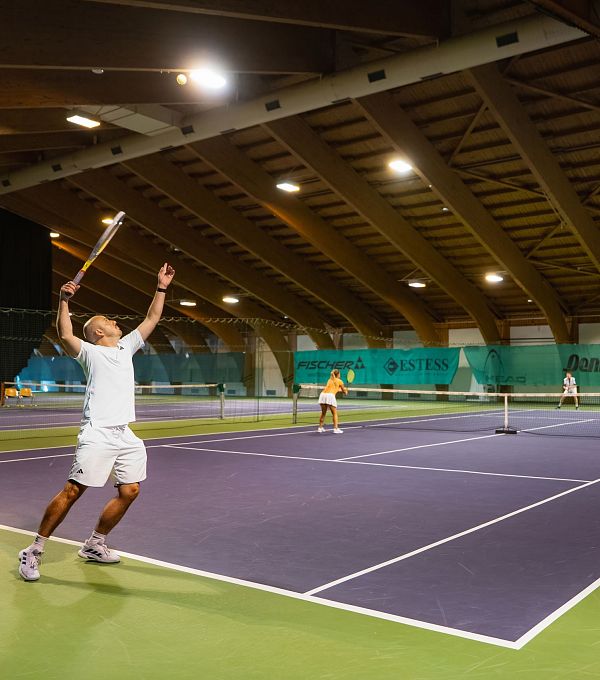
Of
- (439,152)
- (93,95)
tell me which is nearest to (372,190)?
(439,152)

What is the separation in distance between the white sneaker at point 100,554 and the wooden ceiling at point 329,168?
813cm

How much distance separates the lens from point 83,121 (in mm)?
17266

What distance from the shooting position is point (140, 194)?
29281mm

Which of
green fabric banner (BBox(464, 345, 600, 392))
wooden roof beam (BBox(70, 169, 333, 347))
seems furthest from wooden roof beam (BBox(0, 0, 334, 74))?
green fabric banner (BBox(464, 345, 600, 392))

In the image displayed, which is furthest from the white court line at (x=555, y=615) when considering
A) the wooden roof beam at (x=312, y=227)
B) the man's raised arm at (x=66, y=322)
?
the wooden roof beam at (x=312, y=227)

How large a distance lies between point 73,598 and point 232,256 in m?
29.5

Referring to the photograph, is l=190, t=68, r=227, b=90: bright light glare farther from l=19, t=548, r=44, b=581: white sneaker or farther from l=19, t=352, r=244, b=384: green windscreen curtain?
l=19, t=352, r=244, b=384: green windscreen curtain

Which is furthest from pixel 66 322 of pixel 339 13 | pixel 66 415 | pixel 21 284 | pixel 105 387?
pixel 21 284

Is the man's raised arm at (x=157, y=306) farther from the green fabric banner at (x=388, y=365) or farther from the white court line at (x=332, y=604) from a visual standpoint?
the green fabric banner at (x=388, y=365)

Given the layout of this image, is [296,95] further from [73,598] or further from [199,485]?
[73,598]

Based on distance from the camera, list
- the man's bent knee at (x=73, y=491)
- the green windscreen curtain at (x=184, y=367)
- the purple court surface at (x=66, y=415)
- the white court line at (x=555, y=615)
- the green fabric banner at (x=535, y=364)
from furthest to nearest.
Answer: the green windscreen curtain at (x=184, y=367) → the green fabric banner at (x=535, y=364) → the purple court surface at (x=66, y=415) → the man's bent knee at (x=73, y=491) → the white court line at (x=555, y=615)

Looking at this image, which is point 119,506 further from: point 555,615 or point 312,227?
point 312,227

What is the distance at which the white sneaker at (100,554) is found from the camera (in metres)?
5.34

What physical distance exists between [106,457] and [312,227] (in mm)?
23806
